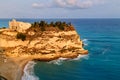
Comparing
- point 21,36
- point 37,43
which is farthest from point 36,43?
point 21,36

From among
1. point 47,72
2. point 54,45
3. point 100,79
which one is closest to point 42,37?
point 54,45

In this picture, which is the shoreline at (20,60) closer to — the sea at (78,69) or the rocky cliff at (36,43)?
the rocky cliff at (36,43)

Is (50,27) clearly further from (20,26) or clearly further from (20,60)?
(20,60)

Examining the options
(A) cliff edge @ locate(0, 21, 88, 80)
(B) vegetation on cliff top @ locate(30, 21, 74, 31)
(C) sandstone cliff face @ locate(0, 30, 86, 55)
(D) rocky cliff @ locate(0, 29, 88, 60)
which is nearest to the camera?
(A) cliff edge @ locate(0, 21, 88, 80)

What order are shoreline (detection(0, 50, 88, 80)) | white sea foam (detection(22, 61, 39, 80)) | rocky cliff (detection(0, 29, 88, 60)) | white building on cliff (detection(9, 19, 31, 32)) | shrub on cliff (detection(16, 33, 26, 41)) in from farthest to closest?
1. white building on cliff (detection(9, 19, 31, 32))
2. shrub on cliff (detection(16, 33, 26, 41))
3. rocky cliff (detection(0, 29, 88, 60))
4. shoreline (detection(0, 50, 88, 80))
5. white sea foam (detection(22, 61, 39, 80))

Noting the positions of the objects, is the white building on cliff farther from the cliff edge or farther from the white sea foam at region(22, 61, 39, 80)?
the white sea foam at region(22, 61, 39, 80)

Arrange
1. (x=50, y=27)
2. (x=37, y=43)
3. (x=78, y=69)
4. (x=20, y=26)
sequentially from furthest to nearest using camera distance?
1. (x=20, y=26)
2. (x=50, y=27)
3. (x=37, y=43)
4. (x=78, y=69)

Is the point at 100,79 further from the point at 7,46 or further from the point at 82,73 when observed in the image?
the point at 7,46

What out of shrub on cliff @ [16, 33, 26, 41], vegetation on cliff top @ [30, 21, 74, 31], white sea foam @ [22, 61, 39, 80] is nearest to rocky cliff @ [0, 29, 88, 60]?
shrub on cliff @ [16, 33, 26, 41]

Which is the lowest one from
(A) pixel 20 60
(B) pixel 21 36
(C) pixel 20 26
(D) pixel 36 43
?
(A) pixel 20 60
